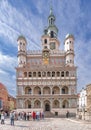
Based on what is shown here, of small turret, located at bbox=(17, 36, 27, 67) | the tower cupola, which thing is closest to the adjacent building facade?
small turret, located at bbox=(17, 36, 27, 67)

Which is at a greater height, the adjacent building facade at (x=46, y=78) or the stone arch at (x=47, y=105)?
the adjacent building facade at (x=46, y=78)

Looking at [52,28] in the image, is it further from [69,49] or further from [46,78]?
[46,78]

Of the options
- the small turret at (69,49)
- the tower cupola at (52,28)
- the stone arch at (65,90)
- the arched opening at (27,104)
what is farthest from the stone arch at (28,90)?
the tower cupola at (52,28)

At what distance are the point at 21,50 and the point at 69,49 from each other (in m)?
14.4

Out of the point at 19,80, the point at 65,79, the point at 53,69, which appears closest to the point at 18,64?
the point at 19,80

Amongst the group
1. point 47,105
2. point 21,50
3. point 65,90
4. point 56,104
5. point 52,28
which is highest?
point 52,28

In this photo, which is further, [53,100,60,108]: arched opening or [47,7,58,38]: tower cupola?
[47,7,58,38]: tower cupola

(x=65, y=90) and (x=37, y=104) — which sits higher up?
(x=65, y=90)

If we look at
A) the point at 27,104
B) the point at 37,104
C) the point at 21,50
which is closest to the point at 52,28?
the point at 21,50

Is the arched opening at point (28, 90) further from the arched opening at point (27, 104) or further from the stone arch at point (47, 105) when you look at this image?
the stone arch at point (47, 105)

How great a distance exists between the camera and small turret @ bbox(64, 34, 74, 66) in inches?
2285

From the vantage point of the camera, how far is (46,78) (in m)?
55.9

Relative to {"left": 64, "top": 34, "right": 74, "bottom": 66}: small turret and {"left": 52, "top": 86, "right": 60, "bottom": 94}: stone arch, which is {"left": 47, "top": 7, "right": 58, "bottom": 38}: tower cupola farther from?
{"left": 52, "top": 86, "right": 60, "bottom": 94}: stone arch

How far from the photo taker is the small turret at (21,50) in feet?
193
